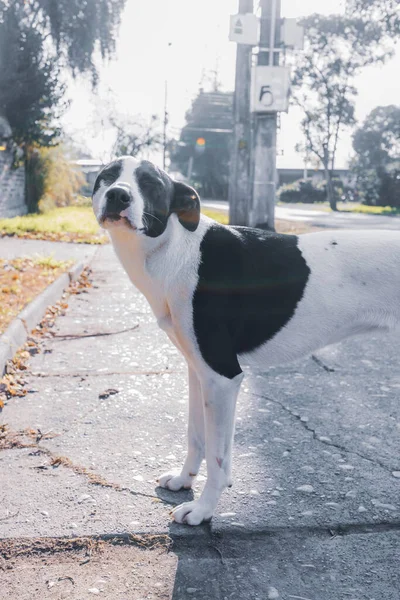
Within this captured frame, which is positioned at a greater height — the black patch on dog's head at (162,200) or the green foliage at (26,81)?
the green foliage at (26,81)

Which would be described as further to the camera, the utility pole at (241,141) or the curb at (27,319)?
the utility pole at (241,141)

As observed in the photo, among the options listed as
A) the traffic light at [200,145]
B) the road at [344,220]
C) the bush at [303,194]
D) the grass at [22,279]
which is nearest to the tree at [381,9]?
the road at [344,220]

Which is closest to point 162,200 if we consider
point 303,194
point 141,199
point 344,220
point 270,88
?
point 141,199

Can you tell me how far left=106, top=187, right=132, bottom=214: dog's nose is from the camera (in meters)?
2.25

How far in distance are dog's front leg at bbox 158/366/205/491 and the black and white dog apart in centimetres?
25

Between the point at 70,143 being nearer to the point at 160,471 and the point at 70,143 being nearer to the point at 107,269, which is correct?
the point at 107,269

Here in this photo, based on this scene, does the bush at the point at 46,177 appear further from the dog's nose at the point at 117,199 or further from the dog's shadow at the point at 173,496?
the dog's nose at the point at 117,199

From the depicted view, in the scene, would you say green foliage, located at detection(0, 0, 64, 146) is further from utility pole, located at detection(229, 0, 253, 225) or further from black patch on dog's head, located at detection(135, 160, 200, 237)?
black patch on dog's head, located at detection(135, 160, 200, 237)

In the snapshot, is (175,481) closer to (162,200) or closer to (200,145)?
(162,200)

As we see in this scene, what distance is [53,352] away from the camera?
487 cm

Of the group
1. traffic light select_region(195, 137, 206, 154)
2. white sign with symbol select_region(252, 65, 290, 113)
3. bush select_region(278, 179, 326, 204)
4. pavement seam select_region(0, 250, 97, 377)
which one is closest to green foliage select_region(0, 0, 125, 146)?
white sign with symbol select_region(252, 65, 290, 113)

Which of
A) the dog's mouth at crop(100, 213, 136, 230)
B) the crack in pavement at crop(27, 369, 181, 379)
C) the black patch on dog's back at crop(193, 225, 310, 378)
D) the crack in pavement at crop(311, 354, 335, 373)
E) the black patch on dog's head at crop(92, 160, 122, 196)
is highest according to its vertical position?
the black patch on dog's head at crop(92, 160, 122, 196)

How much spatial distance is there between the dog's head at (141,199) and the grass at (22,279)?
8.72 feet

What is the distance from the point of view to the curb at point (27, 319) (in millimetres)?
4402
